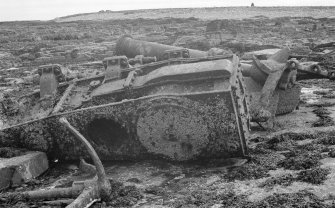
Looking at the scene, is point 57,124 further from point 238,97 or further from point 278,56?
point 278,56

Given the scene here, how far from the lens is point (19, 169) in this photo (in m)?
4.37

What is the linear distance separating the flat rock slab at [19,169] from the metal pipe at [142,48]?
3.31 m

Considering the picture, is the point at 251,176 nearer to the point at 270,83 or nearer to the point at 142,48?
the point at 270,83

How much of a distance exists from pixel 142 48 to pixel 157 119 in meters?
3.57

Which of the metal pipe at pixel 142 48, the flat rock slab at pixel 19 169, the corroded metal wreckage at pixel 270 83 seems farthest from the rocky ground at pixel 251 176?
the metal pipe at pixel 142 48

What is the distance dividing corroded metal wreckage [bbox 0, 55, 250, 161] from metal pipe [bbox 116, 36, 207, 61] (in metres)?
2.38

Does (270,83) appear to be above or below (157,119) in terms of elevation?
above

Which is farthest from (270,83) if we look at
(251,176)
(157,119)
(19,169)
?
(19,169)

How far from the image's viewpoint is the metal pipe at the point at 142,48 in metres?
7.49

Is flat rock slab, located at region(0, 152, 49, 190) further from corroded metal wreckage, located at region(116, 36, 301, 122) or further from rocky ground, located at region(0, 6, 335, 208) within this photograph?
corroded metal wreckage, located at region(116, 36, 301, 122)

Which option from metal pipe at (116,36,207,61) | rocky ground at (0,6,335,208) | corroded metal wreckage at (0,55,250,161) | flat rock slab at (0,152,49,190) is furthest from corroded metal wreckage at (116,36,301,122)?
flat rock slab at (0,152,49,190)

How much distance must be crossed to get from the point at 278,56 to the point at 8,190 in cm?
398

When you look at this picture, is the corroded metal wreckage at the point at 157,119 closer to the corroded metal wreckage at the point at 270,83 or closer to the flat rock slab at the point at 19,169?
the flat rock slab at the point at 19,169

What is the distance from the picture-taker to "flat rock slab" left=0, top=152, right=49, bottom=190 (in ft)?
14.3
